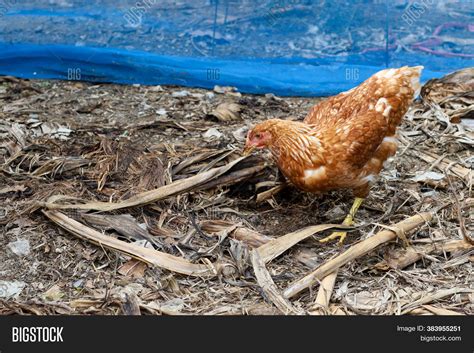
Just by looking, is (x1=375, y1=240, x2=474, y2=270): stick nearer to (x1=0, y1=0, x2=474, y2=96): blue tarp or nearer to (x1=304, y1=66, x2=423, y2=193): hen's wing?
(x1=304, y1=66, x2=423, y2=193): hen's wing

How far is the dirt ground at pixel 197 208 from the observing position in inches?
134

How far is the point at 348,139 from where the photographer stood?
3789 mm

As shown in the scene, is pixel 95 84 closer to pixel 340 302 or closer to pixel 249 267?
pixel 249 267

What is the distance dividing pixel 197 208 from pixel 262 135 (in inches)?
22.3

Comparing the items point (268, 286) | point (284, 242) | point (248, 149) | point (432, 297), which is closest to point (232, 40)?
point (248, 149)

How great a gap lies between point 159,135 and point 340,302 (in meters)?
2.13

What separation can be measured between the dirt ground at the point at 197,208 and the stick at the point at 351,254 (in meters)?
0.05

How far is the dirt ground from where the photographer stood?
3406 mm

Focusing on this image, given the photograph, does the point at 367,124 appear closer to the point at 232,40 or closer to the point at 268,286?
the point at 268,286

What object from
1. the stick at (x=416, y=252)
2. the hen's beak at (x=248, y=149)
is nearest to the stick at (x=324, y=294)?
the stick at (x=416, y=252)

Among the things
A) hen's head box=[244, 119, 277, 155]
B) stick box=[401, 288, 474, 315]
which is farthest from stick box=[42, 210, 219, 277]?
stick box=[401, 288, 474, 315]

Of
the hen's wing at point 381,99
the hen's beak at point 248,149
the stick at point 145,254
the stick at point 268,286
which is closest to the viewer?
the stick at point 268,286

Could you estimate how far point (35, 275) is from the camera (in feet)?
11.6

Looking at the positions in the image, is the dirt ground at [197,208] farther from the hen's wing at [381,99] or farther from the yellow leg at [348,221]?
the hen's wing at [381,99]
